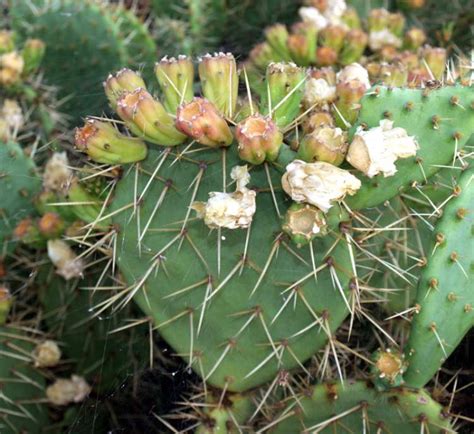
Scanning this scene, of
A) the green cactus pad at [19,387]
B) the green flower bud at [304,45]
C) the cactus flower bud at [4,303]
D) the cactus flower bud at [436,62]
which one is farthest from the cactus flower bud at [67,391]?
the cactus flower bud at [436,62]

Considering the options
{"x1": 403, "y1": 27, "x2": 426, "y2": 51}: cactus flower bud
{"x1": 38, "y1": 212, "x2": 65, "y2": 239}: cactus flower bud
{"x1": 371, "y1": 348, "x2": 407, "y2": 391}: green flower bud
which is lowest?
{"x1": 371, "y1": 348, "x2": 407, "y2": 391}: green flower bud

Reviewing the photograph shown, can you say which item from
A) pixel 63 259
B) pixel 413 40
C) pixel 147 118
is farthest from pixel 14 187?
pixel 413 40

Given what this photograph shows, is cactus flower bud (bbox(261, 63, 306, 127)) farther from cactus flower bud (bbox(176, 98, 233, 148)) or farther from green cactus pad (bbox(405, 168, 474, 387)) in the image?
green cactus pad (bbox(405, 168, 474, 387))

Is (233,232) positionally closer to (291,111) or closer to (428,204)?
(291,111)

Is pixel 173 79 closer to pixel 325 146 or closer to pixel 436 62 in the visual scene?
pixel 325 146

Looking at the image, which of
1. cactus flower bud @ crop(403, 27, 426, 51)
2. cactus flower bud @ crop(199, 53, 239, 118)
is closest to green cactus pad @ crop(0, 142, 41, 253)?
cactus flower bud @ crop(199, 53, 239, 118)

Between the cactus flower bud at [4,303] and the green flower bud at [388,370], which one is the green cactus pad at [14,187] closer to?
the cactus flower bud at [4,303]

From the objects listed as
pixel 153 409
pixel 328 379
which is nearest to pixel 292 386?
pixel 328 379
